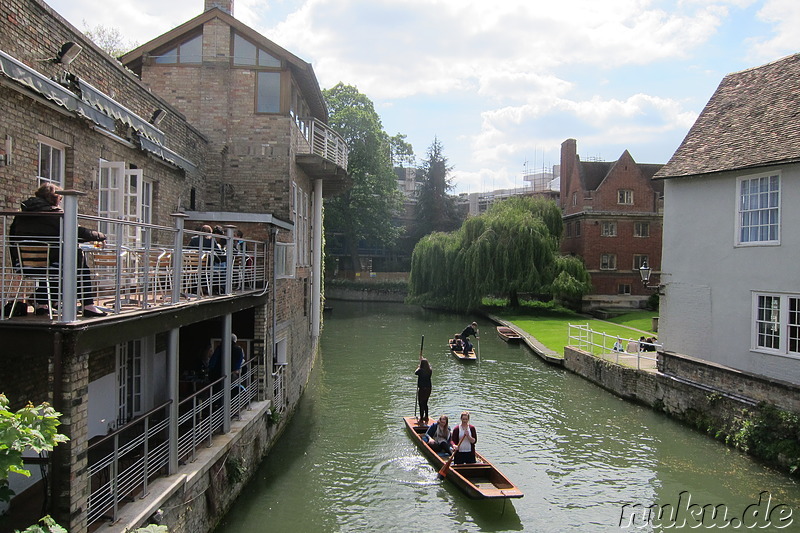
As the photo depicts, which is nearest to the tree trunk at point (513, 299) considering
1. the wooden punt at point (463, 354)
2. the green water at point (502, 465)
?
the wooden punt at point (463, 354)

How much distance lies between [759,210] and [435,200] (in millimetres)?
50365

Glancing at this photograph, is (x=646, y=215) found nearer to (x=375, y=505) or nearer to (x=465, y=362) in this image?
(x=465, y=362)

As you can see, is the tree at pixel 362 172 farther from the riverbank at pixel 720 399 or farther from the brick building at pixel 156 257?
the riverbank at pixel 720 399

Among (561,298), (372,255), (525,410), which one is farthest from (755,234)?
(372,255)

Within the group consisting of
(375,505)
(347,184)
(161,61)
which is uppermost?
(161,61)

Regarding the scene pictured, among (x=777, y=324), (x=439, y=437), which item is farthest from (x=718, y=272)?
(x=439, y=437)

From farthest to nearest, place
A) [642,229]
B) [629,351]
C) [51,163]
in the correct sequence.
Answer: [642,229] < [629,351] < [51,163]

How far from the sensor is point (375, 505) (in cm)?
1082

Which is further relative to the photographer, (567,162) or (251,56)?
(567,162)

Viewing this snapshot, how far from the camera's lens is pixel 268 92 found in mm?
15969

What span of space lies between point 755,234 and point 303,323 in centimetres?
1250

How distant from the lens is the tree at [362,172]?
47094 mm

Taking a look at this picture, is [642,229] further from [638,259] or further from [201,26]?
[201,26]

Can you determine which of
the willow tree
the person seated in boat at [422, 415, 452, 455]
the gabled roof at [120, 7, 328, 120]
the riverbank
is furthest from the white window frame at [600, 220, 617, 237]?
the person seated in boat at [422, 415, 452, 455]
